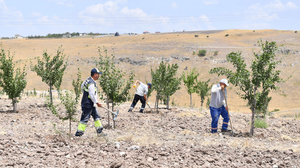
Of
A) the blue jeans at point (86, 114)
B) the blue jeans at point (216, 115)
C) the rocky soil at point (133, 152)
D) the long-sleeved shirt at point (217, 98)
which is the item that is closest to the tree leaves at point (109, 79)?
the blue jeans at point (86, 114)

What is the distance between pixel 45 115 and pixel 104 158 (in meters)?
6.76

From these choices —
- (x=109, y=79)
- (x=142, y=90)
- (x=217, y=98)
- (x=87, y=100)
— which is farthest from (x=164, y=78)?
(x=87, y=100)

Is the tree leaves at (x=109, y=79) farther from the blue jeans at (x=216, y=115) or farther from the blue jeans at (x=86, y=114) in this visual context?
the blue jeans at (x=216, y=115)

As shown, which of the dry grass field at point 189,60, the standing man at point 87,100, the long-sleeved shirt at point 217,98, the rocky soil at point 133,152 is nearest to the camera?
the rocky soil at point 133,152

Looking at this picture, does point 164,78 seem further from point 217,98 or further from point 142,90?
point 217,98

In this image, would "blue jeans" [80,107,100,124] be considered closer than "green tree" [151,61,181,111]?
Yes

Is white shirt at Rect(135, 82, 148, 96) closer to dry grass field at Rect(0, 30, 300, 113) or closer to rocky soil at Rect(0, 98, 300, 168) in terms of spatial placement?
rocky soil at Rect(0, 98, 300, 168)

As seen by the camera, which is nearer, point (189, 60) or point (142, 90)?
point (142, 90)

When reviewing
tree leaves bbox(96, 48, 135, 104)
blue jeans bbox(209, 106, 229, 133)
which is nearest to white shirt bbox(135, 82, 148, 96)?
tree leaves bbox(96, 48, 135, 104)

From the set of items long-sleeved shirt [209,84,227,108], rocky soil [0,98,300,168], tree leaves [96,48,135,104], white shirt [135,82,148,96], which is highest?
tree leaves [96,48,135,104]

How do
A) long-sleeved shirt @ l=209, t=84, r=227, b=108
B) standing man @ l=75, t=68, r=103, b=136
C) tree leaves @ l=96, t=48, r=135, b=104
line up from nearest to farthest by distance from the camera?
standing man @ l=75, t=68, r=103, b=136
long-sleeved shirt @ l=209, t=84, r=227, b=108
tree leaves @ l=96, t=48, r=135, b=104

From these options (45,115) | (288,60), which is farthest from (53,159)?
(288,60)

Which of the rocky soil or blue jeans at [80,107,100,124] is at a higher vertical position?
blue jeans at [80,107,100,124]

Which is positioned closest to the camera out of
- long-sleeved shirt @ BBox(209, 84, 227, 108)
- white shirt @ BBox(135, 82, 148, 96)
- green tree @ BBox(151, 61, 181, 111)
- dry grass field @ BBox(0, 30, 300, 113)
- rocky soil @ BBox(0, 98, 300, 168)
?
rocky soil @ BBox(0, 98, 300, 168)
